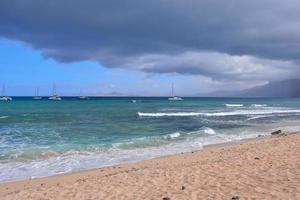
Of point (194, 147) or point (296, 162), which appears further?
point (194, 147)

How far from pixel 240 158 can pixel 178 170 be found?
8.73 ft

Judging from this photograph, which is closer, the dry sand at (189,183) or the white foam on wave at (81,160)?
the dry sand at (189,183)

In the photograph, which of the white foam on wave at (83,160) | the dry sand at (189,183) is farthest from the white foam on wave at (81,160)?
the dry sand at (189,183)

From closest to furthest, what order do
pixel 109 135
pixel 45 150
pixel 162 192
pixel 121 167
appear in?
pixel 162 192, pixel 121 167, pixel 45 150, pixel 109 135

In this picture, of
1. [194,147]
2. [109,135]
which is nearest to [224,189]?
[194,147]

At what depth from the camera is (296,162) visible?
437 inches

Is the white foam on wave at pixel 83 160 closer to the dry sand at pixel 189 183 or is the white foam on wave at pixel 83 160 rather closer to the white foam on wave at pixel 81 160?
the white foam on wave at pixel 81 160

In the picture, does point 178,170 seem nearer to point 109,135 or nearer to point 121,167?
point 121,167

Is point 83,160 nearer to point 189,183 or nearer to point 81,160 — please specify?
point 81,160

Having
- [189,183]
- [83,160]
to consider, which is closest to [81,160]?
[83,160]

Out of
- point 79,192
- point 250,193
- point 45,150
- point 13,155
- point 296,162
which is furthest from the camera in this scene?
point 45,150

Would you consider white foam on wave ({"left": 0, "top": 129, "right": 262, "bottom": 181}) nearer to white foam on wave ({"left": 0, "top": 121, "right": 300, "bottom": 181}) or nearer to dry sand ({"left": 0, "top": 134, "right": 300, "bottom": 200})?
white foam on wave ({"left": 0, "top": 121, "right": 300, "bottom": 181})

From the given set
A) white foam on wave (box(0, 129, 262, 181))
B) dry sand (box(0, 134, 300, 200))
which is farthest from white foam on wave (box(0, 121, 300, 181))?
dry sand (box(0, 134, 300, 200))

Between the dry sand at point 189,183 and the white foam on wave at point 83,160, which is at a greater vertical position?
the dry sand at point 189,183
